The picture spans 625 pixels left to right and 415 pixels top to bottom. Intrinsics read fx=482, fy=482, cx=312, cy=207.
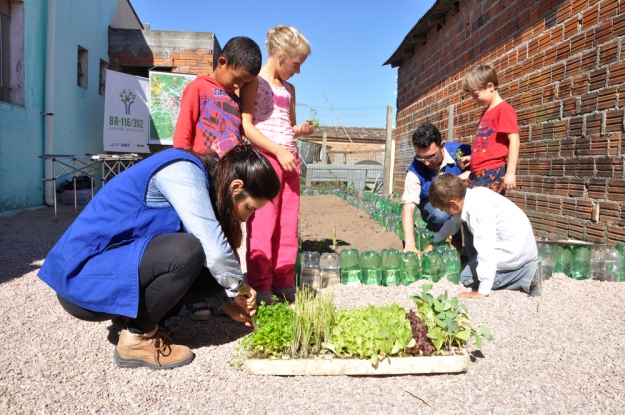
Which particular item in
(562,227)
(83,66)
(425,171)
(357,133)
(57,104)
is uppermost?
(357,133)

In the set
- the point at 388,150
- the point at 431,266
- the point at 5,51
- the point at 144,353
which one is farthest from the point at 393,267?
the point at 388,150

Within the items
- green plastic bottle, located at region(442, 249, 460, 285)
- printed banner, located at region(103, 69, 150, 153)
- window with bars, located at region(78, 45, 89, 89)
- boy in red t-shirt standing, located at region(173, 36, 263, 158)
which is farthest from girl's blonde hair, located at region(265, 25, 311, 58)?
window with bars, located at region(78, 45, 89, 89)

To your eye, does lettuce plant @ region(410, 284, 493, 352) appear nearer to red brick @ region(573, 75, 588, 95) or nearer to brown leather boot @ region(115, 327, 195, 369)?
brown leather boot @ region(115, 327, 195, 369)

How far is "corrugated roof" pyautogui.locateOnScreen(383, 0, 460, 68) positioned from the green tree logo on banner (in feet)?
19.2

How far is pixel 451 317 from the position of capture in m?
2.16

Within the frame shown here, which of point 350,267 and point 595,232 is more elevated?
point 595,232

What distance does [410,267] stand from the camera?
3.47m

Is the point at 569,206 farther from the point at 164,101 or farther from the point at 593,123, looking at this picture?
the point at 164,101

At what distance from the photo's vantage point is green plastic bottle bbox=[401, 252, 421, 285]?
3471mm

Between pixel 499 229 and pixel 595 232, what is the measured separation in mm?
1664

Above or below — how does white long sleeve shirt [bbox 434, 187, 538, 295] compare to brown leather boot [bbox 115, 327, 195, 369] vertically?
above

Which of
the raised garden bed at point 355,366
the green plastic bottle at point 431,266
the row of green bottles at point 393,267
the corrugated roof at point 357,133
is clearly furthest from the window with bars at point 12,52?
the corrugated roof at point 357,133

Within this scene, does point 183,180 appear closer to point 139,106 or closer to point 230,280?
point 230,280

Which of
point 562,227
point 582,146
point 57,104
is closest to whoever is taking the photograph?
point 582,146
